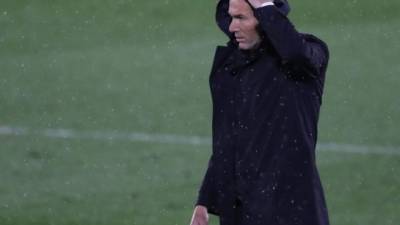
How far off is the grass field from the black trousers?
144 inches

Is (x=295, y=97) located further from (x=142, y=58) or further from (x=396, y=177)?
(x=142, y=58)

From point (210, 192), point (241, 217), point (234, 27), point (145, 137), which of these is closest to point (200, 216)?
point (210, 192)

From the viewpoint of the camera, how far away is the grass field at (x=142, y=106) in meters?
11.2

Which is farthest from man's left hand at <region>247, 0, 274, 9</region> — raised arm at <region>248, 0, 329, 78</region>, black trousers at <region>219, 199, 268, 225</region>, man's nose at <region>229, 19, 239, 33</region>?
black trousers at <region>219, 199, 268, 225</region>

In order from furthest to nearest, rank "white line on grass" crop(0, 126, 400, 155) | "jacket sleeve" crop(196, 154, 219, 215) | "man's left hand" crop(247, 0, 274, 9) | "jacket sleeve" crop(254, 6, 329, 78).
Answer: "white line on grass" crop(0, 126, 400, 155) < "jacket sleeve" crop(196, 154, 219, 215) < "man's left hand" crop(247, 0, 274, 9) < "jacket sleeve" crop(254, 6, 329, 78)

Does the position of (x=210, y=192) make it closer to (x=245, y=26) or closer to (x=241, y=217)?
(x=241, y=217)

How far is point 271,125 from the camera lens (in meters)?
6.82

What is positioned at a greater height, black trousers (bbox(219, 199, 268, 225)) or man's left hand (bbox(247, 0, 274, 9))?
man's left hand (bbox(247, 0, 274, 9))

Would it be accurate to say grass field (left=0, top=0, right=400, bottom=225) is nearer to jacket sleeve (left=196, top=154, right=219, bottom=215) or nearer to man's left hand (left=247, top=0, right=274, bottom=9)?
jacket sleeve (left=196, top=154, right=219, bottom=215)

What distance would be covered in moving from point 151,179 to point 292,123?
16.0ft

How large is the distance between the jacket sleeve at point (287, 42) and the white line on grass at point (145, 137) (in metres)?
5.70

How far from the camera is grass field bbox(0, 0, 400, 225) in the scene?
1116 centimetres

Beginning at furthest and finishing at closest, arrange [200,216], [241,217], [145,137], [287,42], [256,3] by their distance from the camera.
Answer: [145,137]
[200,216]
[241,217]
[256,3]
[287,42]

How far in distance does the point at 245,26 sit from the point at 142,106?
6753 millimetres
